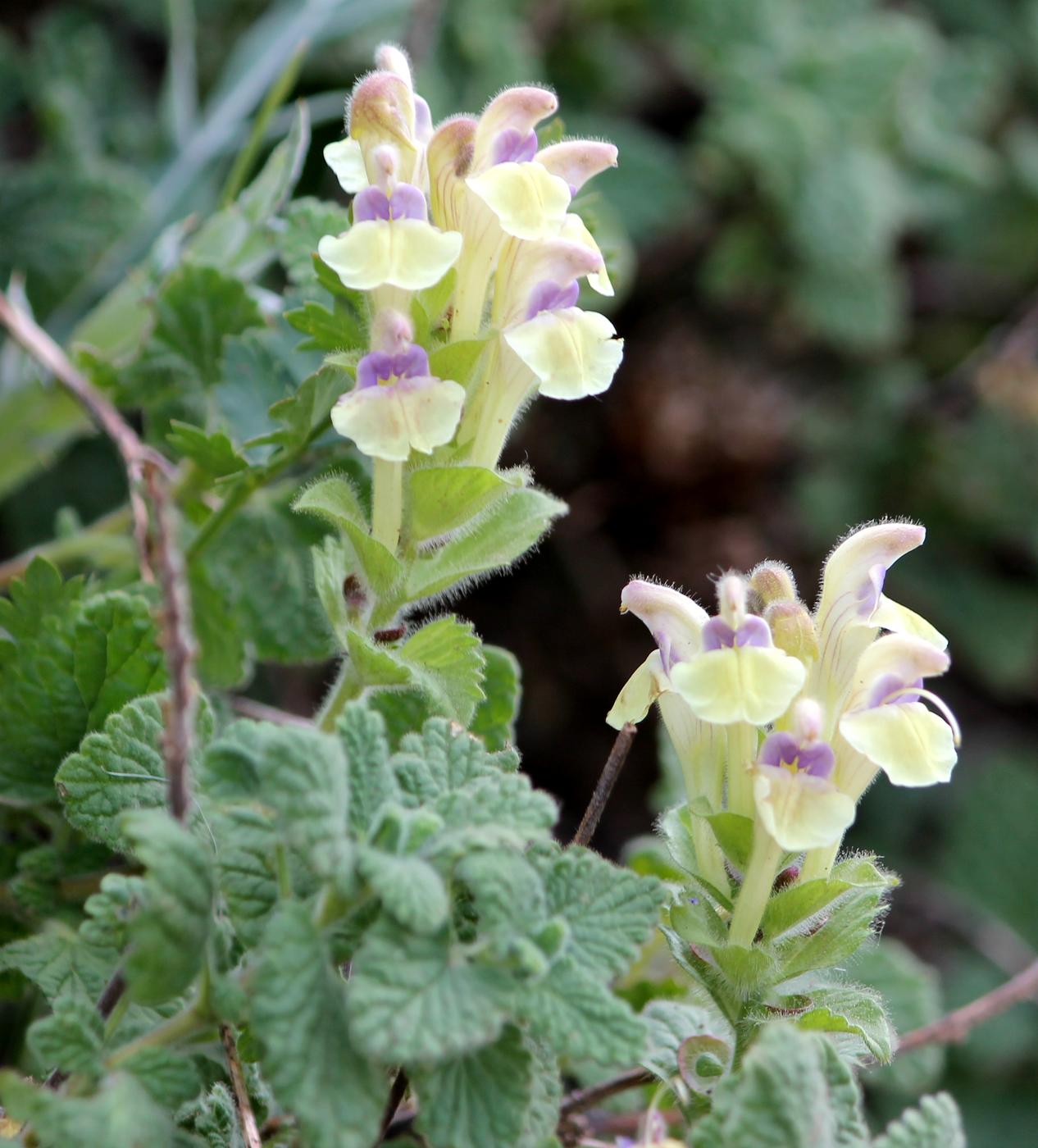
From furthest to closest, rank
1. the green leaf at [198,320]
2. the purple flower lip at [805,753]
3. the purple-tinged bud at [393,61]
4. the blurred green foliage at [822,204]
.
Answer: the blurred green foliage at [822,204]
the green leaf at [198,320]
the purple-tinged bud at [393,61]
the purple flower lip at [805,753]

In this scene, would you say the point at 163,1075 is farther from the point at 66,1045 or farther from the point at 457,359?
the point at 457,359

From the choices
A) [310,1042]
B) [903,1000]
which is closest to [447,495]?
[310,1042]

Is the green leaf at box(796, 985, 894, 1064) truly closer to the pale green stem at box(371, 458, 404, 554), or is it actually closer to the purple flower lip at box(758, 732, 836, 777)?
the purple flower lip at box(758, 732, 836, 777)

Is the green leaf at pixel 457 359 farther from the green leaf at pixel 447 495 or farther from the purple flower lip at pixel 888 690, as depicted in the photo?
the purple flower lip at pixel 888 690

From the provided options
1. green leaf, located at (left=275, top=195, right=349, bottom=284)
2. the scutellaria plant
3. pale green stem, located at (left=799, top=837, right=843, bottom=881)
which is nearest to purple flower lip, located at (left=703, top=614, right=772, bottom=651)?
the scutellaria plant

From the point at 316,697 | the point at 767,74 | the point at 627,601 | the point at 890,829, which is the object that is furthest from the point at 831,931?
the point at 767,74

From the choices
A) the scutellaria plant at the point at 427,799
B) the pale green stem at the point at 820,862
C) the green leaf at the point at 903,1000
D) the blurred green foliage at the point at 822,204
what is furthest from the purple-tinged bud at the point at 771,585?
the blurred green foliage at the point at 822,204

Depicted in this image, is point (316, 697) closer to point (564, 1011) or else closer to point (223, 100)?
point (223, 100)
